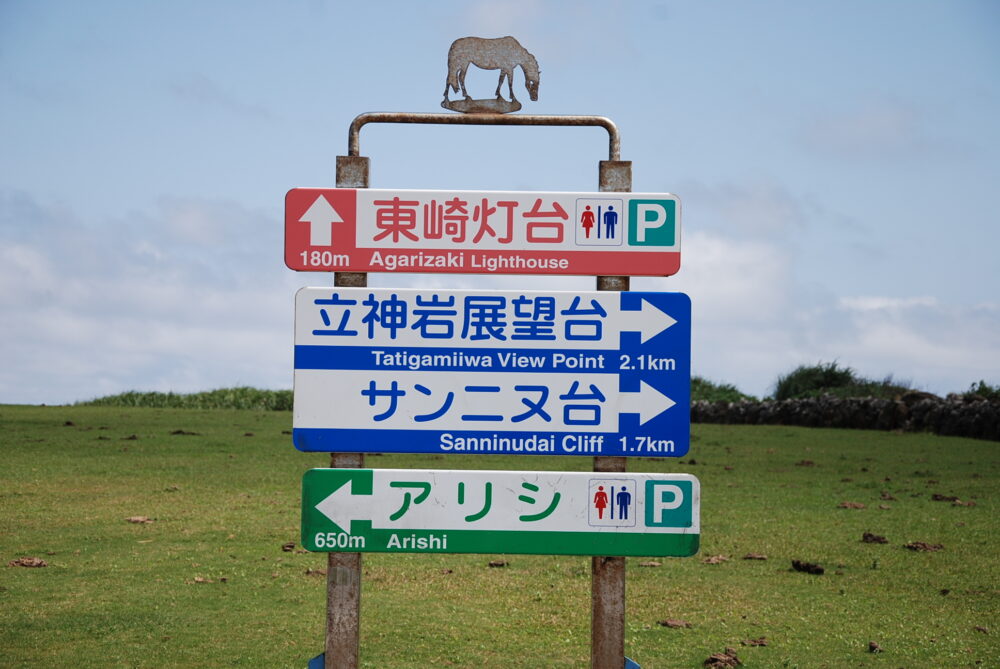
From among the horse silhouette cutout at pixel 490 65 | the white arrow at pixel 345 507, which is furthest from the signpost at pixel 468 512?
the horse silhouette cutout at pixel 490 65

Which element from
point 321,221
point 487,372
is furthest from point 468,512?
point 321,221

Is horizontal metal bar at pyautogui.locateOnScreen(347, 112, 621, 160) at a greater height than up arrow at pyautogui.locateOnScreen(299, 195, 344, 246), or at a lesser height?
greater

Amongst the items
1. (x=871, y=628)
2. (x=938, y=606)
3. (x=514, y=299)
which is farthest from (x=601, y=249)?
(x=938, y=606)

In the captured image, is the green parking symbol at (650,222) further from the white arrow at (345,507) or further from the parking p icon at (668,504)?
the white arrow at (345,507)

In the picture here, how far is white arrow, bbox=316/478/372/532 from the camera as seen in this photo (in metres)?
5.34

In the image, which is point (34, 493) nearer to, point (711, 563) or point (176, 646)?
point (176, 646)

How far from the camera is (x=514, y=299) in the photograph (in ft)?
17.6

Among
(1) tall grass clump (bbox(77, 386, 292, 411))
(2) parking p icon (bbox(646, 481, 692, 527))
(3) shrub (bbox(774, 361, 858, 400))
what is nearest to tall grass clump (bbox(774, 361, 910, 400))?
(3) shrub (bbox(774, 361, 858, 400))

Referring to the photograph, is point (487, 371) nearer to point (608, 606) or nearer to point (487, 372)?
point (487, 372)

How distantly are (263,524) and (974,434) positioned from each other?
64.1 feet

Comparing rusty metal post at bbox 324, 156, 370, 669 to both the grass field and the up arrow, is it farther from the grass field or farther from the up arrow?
the grass field

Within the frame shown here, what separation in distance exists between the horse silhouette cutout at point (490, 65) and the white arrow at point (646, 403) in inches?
74.3

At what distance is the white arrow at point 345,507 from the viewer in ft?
17.5

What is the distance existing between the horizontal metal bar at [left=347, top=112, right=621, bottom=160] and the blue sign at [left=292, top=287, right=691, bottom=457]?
0.88 m
